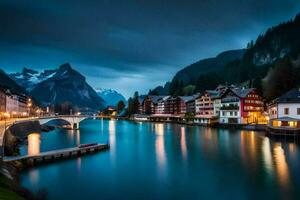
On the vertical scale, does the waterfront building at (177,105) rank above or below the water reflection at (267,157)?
above

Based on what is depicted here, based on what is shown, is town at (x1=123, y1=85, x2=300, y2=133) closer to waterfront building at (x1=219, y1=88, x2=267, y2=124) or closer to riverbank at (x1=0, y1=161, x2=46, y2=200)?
waterfront building at (x1=219, y1=88, x2=267, y2=124)

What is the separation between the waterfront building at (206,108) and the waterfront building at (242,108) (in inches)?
400

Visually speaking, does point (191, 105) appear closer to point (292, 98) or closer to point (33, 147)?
point (292, 98)

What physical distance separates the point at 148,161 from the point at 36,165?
1753 centimetres

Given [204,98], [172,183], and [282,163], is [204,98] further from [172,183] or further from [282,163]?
[172,183]

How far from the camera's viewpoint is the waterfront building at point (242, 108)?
113500 millimetres

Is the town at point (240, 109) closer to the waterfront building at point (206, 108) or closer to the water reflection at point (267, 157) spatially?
the waterfront building at point (206, 108)

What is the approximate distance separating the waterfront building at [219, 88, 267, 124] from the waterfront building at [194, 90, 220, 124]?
33.3 ft

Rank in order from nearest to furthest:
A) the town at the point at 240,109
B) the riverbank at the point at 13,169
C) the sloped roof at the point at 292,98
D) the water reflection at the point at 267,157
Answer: the riverbank at the point at 13,169 → the water reflection at the point at 267,157 → the sloped roof at the point at 292,98 → the town at the point at 240,109

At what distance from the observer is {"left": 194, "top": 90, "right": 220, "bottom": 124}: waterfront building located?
134775 mm

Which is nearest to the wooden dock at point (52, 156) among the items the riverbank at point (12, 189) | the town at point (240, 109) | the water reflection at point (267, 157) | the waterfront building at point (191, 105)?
the riverbank at point (12, 189)

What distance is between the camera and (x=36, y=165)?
42.6m

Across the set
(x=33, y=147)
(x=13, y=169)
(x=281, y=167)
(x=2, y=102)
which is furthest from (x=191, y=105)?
(x=13, y=169)

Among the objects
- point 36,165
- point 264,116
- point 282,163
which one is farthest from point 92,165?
point 264,116
